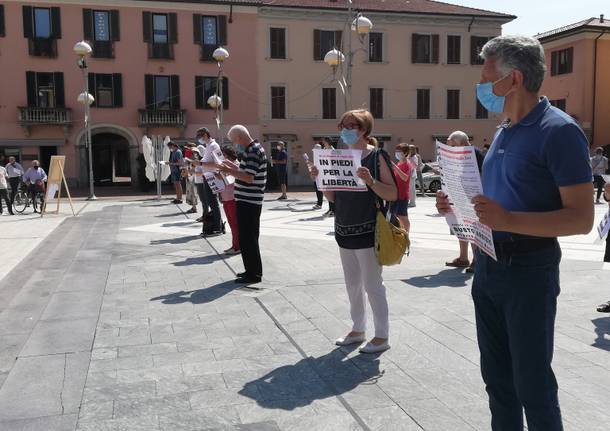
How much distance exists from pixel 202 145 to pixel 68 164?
74.4 ft

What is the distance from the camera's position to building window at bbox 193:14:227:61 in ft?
111

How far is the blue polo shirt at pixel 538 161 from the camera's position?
2.18 m

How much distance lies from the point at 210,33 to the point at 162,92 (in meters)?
4.25

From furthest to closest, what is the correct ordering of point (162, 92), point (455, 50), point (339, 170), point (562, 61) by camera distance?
point (562, 61) < point (455, 50) < point (162, 92) < point (339, 170)

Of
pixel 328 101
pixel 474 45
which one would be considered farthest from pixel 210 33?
pixel 474 45

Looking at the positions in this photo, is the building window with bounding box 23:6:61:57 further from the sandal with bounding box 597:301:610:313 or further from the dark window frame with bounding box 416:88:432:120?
the sandal with bounding box 597:301:610:313

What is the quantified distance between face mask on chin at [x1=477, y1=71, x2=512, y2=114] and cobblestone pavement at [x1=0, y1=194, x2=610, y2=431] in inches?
70.4

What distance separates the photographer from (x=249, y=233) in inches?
280

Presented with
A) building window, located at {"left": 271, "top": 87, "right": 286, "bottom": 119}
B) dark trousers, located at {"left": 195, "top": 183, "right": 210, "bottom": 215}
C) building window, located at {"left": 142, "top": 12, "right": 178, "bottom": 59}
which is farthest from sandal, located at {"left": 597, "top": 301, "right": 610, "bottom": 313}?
building window, located at {"left": 142, "top": 12, "right": 178, "bottom": 59}

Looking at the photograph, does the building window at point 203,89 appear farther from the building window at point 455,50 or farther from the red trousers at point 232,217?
the red trousers at point 232,217

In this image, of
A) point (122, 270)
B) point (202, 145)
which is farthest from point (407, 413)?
point (202, 145)

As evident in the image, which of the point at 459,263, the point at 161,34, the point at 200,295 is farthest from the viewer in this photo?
the point at 161,34

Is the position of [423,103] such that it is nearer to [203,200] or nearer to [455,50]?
[455,50]

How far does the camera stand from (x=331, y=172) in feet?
15.1
